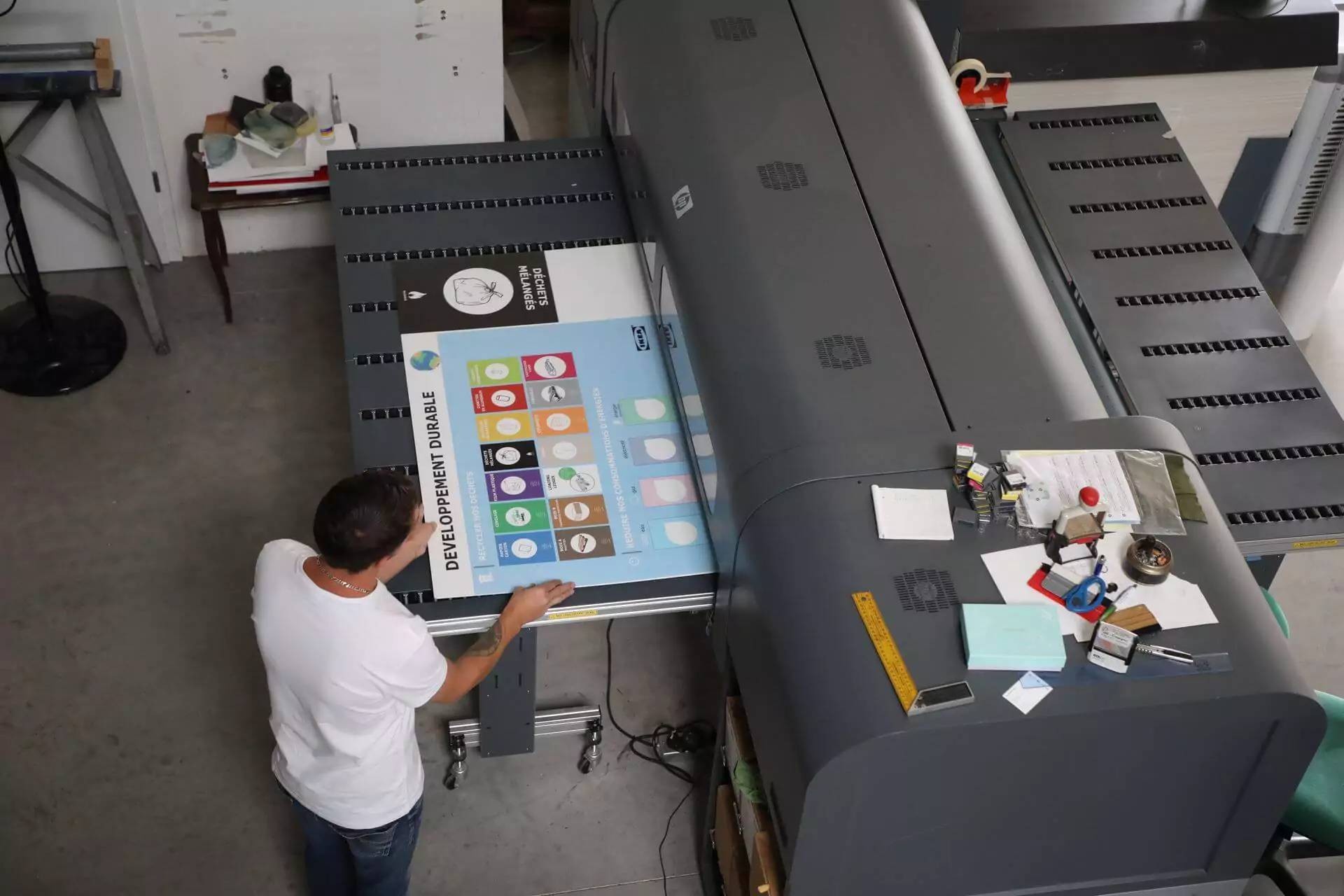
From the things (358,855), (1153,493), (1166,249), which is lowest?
(358,855)

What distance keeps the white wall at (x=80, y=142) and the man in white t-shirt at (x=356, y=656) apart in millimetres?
2012

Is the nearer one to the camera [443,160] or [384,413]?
[384,413]

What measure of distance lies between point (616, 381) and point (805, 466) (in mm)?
709

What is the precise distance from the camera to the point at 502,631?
231 centimetres

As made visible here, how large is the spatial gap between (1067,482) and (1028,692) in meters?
0.40

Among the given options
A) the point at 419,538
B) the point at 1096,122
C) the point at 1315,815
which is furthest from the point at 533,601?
the point at 1096,122

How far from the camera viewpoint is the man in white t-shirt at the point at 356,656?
2012mm

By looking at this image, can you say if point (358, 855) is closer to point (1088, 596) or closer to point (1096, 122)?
point (1088, 596)

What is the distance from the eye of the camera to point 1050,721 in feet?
5.98

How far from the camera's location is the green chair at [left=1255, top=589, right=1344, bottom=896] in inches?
92.4

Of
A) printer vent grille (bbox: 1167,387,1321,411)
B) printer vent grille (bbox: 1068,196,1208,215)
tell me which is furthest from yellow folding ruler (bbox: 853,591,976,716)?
printer vent grille (bbox: 1068,196,1208,215)

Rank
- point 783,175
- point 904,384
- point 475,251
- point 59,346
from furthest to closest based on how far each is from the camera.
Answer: point 59,346
point 475,251
point 783,175
point 904,384

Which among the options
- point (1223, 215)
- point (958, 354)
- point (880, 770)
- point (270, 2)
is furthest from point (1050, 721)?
point (270, 2)

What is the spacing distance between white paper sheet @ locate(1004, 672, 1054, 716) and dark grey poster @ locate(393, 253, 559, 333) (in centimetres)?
136
